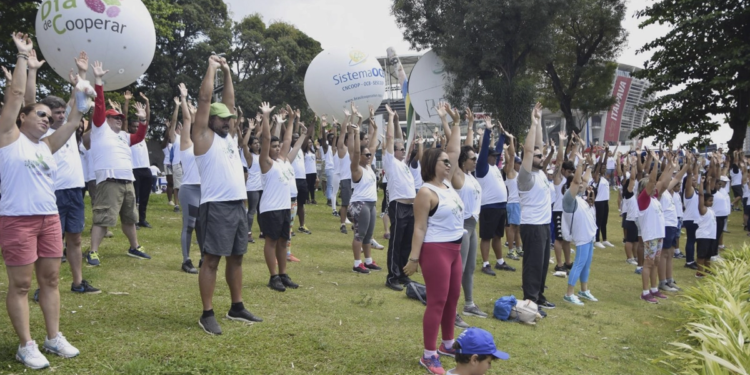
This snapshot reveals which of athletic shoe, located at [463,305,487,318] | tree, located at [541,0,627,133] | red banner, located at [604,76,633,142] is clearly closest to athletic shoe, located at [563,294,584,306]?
athletic shoe, located at [463,305,487,318]

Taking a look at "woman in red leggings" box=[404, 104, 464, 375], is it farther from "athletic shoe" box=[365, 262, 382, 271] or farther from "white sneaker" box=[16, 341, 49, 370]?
"athletic shoe" box=[365, 262, 382, 271]

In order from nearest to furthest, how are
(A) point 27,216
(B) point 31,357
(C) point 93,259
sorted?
(B) point 31,357, (A) point 27,216, (C) point 93,259

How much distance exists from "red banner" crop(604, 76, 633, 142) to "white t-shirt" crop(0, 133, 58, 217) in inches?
1489

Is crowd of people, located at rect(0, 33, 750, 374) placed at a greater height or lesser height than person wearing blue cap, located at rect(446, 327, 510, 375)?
greater

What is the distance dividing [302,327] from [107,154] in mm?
3543

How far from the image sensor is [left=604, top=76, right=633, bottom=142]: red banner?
3825cm

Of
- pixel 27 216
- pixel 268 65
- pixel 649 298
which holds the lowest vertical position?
pixel 649 298

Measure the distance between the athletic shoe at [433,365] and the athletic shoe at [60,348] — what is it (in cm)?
277

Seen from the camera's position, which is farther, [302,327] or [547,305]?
[547,305]

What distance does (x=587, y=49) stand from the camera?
3075 centimetres

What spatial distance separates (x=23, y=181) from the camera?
13.9ft

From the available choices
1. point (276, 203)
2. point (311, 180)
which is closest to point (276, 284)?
point (276, 203)

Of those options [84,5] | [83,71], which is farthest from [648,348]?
[84,5]

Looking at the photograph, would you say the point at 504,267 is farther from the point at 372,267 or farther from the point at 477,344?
the point at 477,344
